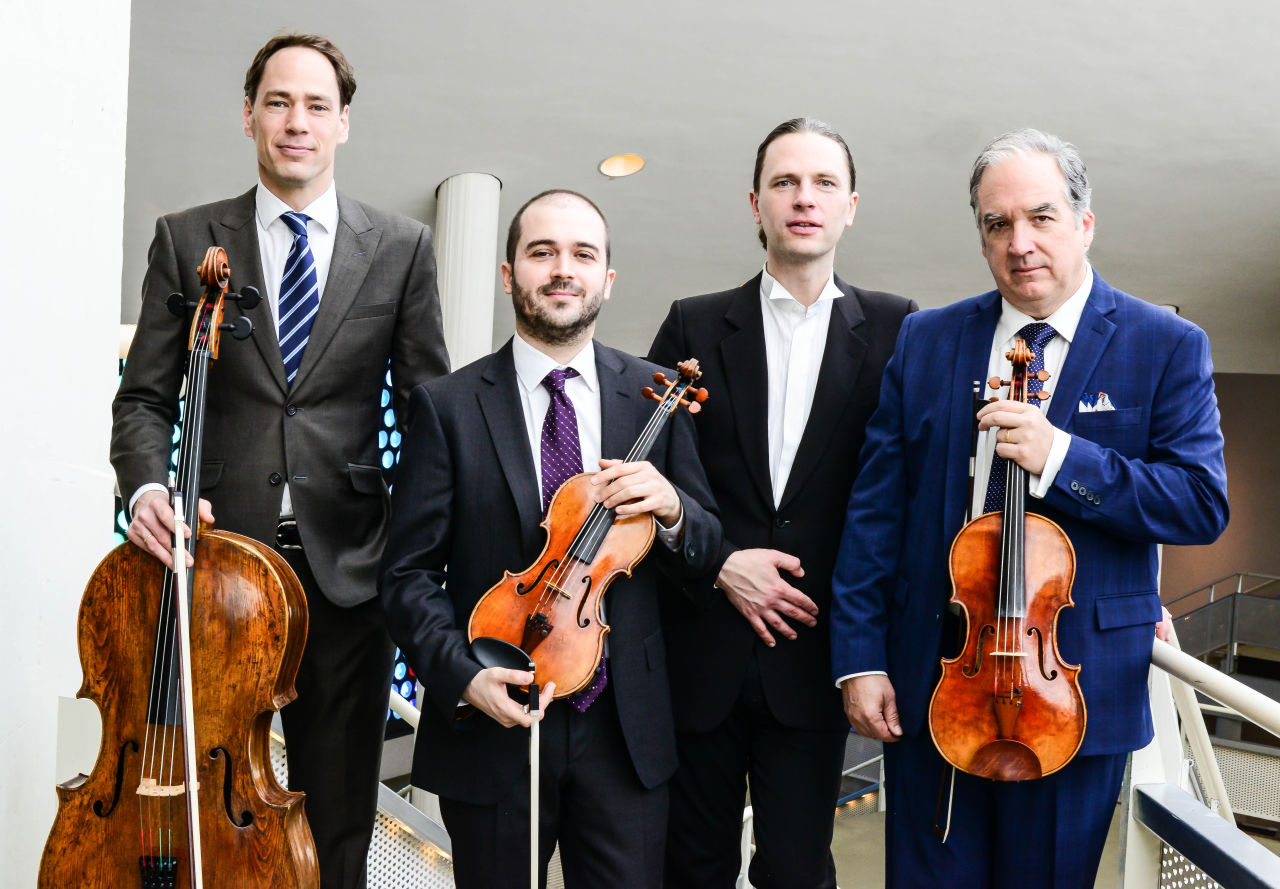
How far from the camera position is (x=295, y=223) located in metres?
2.08

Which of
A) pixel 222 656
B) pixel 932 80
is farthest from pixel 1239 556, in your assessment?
pixel 222 656

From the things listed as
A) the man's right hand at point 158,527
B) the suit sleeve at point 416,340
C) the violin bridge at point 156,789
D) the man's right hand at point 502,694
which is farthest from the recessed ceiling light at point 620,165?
the violin bridge at point 156,789

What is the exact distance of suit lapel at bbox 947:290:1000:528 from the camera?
1914 millimetres

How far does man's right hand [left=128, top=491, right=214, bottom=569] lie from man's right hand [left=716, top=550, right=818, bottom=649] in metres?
0.93

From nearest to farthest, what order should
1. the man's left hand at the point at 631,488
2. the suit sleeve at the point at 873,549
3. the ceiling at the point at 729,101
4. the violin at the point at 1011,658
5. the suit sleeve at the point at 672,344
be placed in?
the violin at the point at 1011,658 < the man's left hand at the point at 631,488 < the suit sleeve at the point at 873,549 < the suit sleeve at the point at 672,344 < the ceiling at the point at 729,101

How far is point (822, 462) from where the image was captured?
2205 mm

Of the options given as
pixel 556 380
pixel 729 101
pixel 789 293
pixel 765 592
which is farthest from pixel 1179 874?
pixel 729 101

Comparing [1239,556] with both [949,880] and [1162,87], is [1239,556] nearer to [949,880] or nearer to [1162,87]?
[1162,87]

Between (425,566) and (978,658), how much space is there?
0.89m

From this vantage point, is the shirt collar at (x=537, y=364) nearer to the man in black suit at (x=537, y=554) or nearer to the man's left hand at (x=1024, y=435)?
the man in black suit at (x=537, y=554)

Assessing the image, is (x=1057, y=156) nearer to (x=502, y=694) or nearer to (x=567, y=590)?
(x=567, y=590)

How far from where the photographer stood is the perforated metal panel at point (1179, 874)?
1868 millimetres

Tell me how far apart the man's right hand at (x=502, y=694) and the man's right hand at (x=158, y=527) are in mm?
480

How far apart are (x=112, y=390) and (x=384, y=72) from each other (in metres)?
4.38
